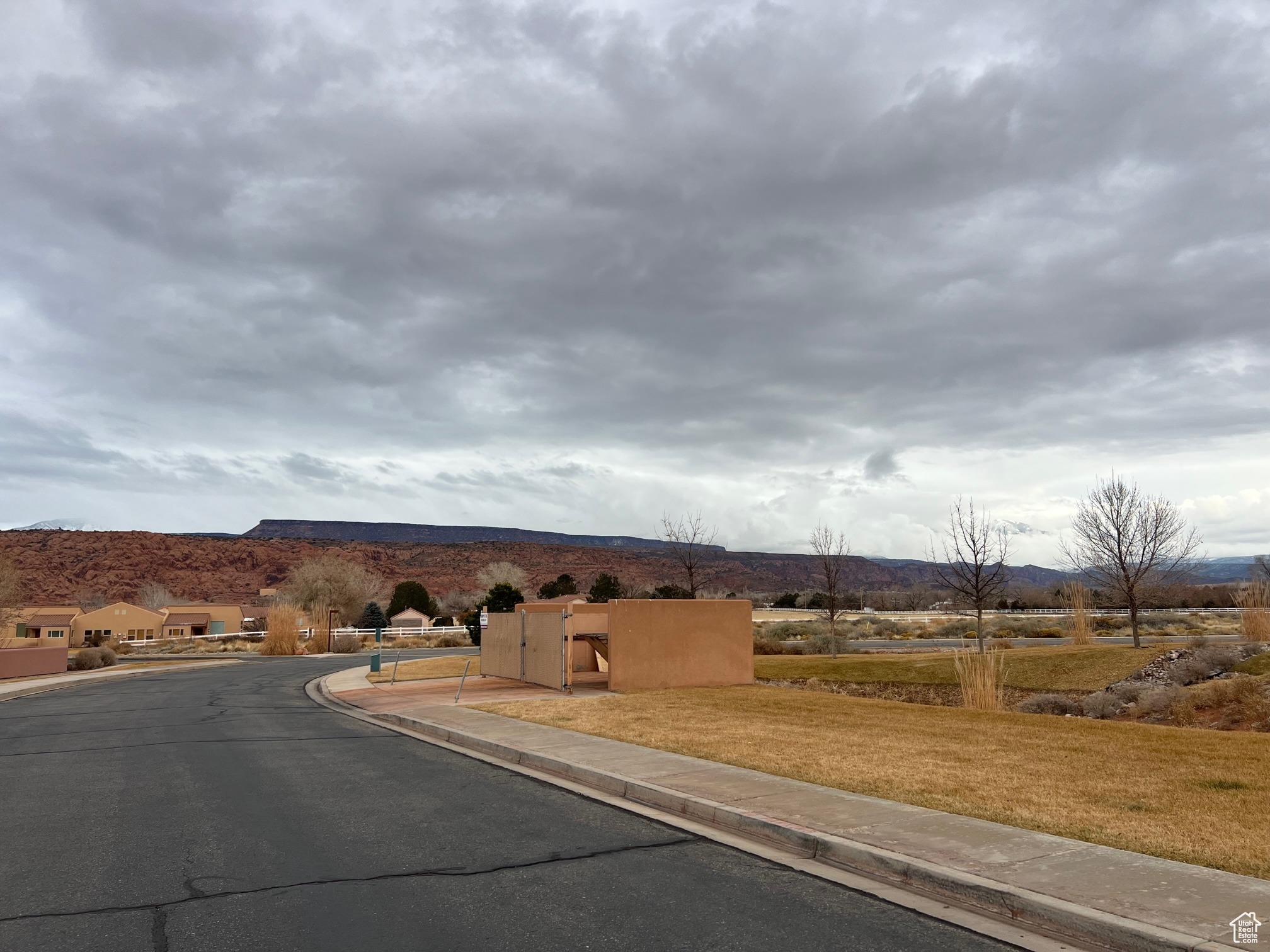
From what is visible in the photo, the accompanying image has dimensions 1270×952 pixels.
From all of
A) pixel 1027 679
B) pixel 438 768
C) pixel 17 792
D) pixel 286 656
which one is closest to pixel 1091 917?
pixel 438 768

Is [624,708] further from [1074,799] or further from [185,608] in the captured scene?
[185,608]

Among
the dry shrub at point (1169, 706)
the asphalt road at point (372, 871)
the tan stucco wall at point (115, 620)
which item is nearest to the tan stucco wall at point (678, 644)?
the dry shrub at point (1169, 706)

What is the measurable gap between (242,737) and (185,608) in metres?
73.9

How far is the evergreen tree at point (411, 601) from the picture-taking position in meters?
86.3

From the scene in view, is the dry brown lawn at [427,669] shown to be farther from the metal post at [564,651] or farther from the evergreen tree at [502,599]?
the evergreen tree at [502,599]

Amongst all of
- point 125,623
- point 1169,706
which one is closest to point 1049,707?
point 1169,706

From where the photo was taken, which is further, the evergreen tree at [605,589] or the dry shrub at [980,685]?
the evergreen tree at [605,589]

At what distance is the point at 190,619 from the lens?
78750mm

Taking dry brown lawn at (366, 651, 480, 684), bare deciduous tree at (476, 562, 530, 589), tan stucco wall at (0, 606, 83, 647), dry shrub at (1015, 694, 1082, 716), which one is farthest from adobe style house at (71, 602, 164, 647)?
dry shrub at (1015, 694, 1082, 716)

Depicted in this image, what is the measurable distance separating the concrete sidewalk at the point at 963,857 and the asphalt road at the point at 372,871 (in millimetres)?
502

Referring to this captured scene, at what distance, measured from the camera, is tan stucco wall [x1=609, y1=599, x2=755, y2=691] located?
22.0 meters

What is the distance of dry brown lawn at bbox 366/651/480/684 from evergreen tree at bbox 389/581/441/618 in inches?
1885

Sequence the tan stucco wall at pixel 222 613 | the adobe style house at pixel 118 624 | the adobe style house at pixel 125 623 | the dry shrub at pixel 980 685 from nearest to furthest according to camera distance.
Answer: the dry shrub at pixel 980 685 < the adobe style house at pixel 125 623 < the adobe style house at pixel 118 624 < the tan stucco wall at pixel 222 613

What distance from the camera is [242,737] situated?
1482 centimetres
